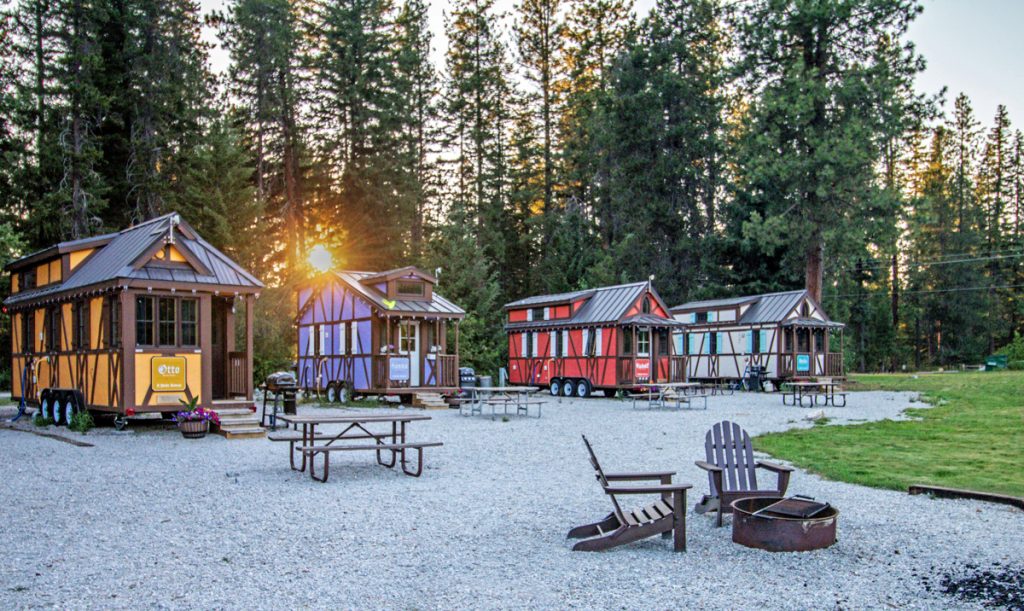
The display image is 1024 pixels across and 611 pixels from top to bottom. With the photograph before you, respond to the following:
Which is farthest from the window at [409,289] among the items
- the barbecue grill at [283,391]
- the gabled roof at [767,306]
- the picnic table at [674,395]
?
the gabled roof at [767,306]

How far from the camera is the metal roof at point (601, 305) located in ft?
89.7

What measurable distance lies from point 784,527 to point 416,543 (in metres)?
2.91

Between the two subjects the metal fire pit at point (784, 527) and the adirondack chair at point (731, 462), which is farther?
the adirondack chair at point (731, 462)

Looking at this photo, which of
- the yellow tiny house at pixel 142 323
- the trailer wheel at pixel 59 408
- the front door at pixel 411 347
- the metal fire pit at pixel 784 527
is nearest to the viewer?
the metal fire pit at pixel 784 527

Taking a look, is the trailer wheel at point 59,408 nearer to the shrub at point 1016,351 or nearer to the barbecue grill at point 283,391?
the barbecue grill at point 283,391

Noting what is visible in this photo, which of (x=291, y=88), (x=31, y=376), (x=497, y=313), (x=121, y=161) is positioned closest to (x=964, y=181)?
(x=497, y=313)

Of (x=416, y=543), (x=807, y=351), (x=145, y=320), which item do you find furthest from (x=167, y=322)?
(x=807, y=351)

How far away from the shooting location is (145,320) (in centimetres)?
1555

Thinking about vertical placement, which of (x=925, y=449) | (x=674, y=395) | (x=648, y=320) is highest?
(x=648, y=320)

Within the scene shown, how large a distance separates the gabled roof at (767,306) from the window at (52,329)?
23732mm

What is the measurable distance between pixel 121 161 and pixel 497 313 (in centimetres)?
1632

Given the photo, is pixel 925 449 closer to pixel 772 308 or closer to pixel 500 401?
pixel 500 401

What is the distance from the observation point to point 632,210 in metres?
42.0

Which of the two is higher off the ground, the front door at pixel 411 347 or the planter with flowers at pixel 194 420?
the front door at pixel 411 347
